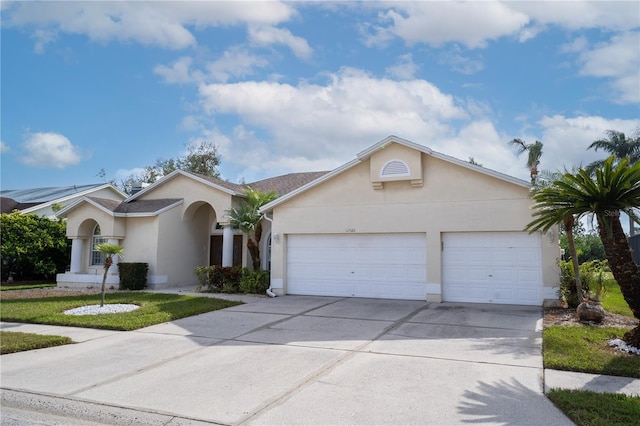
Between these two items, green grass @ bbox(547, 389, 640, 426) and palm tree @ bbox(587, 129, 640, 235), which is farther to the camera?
palm tree @ bbox(587, 129, 640, 235)

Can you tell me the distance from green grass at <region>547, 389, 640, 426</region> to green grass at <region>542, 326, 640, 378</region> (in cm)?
119

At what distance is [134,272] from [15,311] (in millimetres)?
→ 5738

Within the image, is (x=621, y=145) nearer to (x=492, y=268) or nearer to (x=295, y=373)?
(x=492, y=268)

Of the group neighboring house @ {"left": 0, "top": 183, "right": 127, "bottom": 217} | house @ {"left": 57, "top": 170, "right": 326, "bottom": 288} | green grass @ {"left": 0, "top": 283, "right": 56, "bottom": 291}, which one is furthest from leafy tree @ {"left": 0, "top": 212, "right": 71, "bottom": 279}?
house @ {"left": 57, "top": 170, "right": 326, "bottom": 288}

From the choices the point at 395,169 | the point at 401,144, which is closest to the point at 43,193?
the point at 395,169

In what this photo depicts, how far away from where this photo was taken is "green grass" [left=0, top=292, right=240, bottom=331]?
10.7 m

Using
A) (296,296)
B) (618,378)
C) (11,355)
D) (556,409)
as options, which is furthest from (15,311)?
(618,378)

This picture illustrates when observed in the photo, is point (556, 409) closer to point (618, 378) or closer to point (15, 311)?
point (618, 378)

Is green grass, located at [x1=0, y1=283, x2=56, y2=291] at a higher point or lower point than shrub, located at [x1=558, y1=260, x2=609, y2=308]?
lower

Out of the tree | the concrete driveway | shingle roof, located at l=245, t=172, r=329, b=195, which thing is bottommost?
the concrete driveway

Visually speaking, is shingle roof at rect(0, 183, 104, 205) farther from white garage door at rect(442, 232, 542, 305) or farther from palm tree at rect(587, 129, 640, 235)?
palm tree at rect(587, 129, 640, 235)

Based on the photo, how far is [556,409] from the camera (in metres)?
4.95

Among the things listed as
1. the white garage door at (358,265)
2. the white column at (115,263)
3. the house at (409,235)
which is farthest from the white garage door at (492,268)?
the white column at (115,263)

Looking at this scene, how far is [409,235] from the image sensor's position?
14.3 meters
